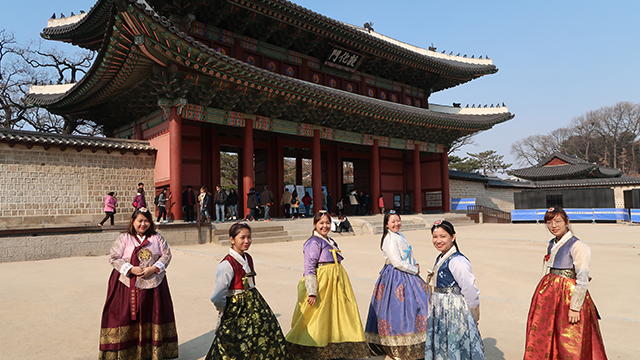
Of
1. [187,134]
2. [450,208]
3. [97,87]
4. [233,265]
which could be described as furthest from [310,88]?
[450,208]

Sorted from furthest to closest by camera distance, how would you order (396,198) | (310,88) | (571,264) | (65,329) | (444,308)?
(396,198) < (310,88) < (65,329) < (571,264) < (444,308)

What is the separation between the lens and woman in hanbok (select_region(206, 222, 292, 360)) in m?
2.58

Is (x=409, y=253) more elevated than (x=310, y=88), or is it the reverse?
(x=310, y=88)

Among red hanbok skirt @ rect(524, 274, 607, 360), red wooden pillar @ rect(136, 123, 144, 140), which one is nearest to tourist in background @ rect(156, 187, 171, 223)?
red wooden pillar @ rect(136, 123, 144, 140)

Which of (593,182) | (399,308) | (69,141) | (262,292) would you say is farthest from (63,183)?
(593,182)

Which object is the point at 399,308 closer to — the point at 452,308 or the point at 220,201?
the point at 452,308

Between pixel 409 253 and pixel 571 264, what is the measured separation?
4.02 ft

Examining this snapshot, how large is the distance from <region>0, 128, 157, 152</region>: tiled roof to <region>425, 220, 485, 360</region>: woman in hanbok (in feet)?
37.8

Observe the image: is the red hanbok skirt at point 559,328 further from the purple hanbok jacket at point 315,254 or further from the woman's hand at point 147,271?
the woman's hand at point 147,271

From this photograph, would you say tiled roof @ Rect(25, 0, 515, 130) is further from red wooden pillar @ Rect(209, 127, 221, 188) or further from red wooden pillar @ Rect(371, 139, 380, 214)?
red wooden pillar @ Rect(209, 127, 221, 188)

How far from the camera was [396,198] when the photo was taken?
21.0 metres

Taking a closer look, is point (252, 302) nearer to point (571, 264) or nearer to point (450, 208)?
point (571, 264)

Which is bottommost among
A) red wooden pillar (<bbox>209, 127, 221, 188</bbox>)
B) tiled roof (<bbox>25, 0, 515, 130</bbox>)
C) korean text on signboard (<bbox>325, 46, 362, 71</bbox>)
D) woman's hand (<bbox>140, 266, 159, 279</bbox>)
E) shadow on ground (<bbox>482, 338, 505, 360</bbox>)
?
shadow on ground (<bbox>482, 338, 505, 360</bbox>)

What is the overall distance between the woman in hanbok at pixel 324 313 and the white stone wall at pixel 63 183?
1040 cm
